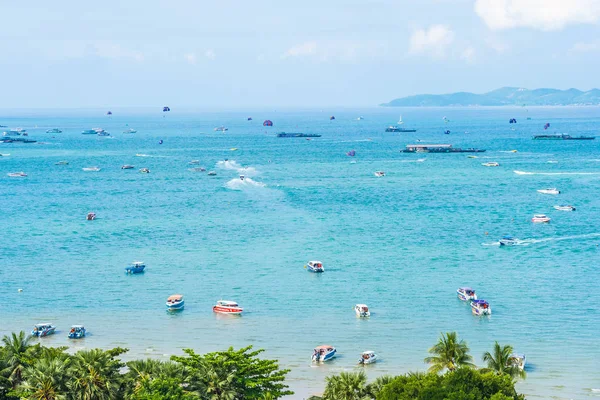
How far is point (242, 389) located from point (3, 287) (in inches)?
1776

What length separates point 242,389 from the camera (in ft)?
121

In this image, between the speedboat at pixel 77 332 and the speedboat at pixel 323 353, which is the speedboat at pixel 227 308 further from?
the speedboat at pixel 323 353

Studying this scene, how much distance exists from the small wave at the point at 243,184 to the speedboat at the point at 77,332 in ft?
255

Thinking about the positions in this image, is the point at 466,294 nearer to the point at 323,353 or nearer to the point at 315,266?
the point at 315,266

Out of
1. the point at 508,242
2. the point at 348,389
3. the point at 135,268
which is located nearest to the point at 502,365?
the point at 348,389

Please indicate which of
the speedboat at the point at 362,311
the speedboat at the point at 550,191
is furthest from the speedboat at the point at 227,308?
the speedboat at the point at 550,191

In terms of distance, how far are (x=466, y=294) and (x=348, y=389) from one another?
32.9 m

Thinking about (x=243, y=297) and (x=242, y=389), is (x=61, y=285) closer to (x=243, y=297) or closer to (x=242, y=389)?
Result: (x=243, y=297)

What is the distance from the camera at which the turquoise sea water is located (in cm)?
5825

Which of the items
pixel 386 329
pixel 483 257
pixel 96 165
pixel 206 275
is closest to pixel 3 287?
pixel 206 275

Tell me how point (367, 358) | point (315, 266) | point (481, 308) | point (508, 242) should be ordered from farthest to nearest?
1. point (508, 242)
2. point (315, 266)
3. point (481, 308)
4. point (367, 358)

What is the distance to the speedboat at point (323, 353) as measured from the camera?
2117 inches

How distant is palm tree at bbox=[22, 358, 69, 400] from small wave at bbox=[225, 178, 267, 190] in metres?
101

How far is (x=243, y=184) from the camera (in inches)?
5551
